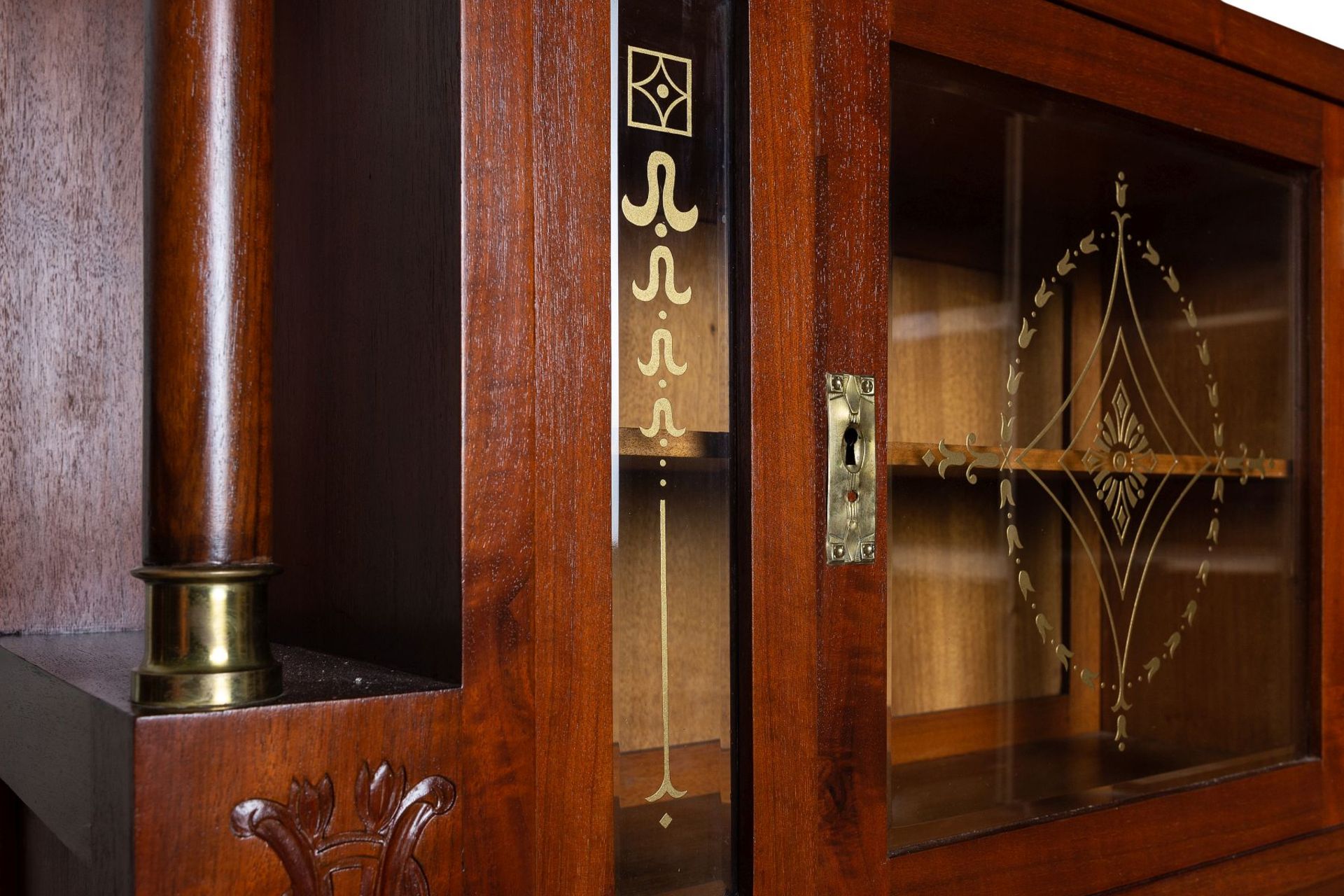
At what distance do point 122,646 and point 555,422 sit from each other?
31 centimetres

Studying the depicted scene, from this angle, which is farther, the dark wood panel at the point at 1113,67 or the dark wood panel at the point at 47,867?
the dark wood panel at the point at 1113,67

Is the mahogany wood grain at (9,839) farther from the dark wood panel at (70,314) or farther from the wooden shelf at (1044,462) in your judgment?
the wooden shelf at (1044,462)

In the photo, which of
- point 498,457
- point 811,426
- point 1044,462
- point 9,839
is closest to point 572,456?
point 498,457

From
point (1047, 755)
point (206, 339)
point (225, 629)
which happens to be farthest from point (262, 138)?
point (1047, 755)

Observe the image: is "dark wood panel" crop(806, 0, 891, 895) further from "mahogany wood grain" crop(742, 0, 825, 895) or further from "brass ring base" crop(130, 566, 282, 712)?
"brass ring base" crop(130, 566, 282, 712)

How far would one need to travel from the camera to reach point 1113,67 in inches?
30.2

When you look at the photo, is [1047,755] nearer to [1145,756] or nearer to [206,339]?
[1145,756]

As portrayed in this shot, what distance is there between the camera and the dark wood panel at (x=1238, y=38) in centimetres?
77

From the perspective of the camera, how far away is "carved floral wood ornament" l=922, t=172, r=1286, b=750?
0.73m

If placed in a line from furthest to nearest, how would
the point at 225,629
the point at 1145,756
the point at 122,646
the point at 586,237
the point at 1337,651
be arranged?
the point at 1337,651, the point at 1145,756, the point at 122,646, the point at 586,237, the point at 225,629

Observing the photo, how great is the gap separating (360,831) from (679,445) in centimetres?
24

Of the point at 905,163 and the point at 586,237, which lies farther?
the point at 905,163

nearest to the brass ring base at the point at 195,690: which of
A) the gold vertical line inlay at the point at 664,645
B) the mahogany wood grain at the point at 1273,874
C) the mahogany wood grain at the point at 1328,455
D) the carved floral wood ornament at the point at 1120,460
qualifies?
the gold vertical line inlay at the point at 664,645

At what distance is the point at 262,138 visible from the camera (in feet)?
1.50
